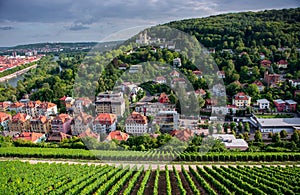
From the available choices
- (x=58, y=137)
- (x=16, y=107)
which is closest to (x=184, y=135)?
(x=58, y=137)

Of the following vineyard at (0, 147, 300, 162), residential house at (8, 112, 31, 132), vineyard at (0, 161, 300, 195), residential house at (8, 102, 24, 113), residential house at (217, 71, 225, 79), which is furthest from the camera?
residential house at (217, 71, 225, 79)

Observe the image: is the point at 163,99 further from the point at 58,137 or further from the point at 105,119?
the point at 58,137

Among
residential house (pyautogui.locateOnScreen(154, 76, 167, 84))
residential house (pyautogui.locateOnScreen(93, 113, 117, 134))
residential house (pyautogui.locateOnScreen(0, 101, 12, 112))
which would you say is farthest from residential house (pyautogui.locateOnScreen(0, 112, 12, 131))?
residential house (pyautogui.locateOnScreen(154, 76, 167, 84))

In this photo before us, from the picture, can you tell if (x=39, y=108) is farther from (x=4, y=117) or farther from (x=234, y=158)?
(x=234, y=158)

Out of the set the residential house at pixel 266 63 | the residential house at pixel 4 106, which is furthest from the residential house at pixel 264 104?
the residential house at pixel 4 106

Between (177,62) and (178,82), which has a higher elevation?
(177,62)

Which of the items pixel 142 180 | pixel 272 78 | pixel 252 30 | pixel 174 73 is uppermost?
pixel 252 30

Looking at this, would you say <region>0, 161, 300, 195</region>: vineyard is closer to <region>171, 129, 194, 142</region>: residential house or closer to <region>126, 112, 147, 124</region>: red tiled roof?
<region>171, 129, 194, 142</region>: residential house
